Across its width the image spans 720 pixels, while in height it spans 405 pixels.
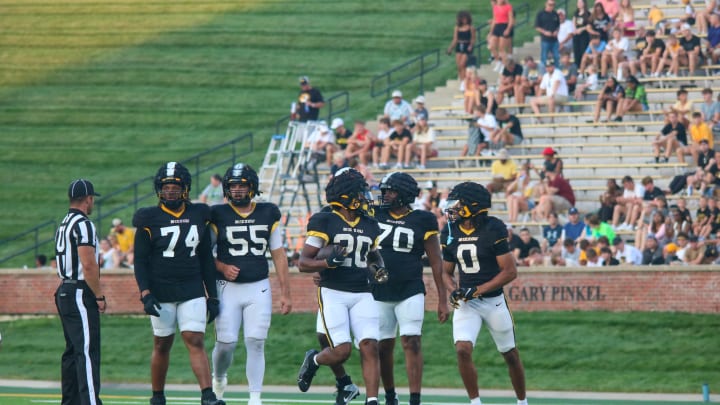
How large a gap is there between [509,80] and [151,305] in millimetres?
17727

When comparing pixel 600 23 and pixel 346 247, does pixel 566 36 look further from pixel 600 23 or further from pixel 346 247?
pixel 346 247

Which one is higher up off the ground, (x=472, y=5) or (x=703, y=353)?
(x=472, y=5)

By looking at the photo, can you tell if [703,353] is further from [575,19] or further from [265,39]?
[265,39]

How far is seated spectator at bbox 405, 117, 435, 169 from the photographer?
29672 millimetres

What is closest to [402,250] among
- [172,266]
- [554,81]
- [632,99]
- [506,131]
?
[172,266]

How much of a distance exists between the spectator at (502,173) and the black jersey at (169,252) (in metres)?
14.1

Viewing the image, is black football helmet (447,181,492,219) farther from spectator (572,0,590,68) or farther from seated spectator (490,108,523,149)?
spectator (572,0,590,68)

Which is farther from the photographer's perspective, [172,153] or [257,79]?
[257,79]

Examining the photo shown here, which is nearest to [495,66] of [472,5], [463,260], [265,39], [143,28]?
[472,5]

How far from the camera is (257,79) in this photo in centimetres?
4119

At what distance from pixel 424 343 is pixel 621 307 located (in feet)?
10.1

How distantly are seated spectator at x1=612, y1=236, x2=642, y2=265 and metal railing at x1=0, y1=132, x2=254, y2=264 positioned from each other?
11422mm

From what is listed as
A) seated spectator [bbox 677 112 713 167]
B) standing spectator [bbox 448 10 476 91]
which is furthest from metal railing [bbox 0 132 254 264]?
seated spectator [bbox 677 112 713 167]

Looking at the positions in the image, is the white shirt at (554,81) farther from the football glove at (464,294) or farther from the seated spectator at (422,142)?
the football glove at (464,294)
